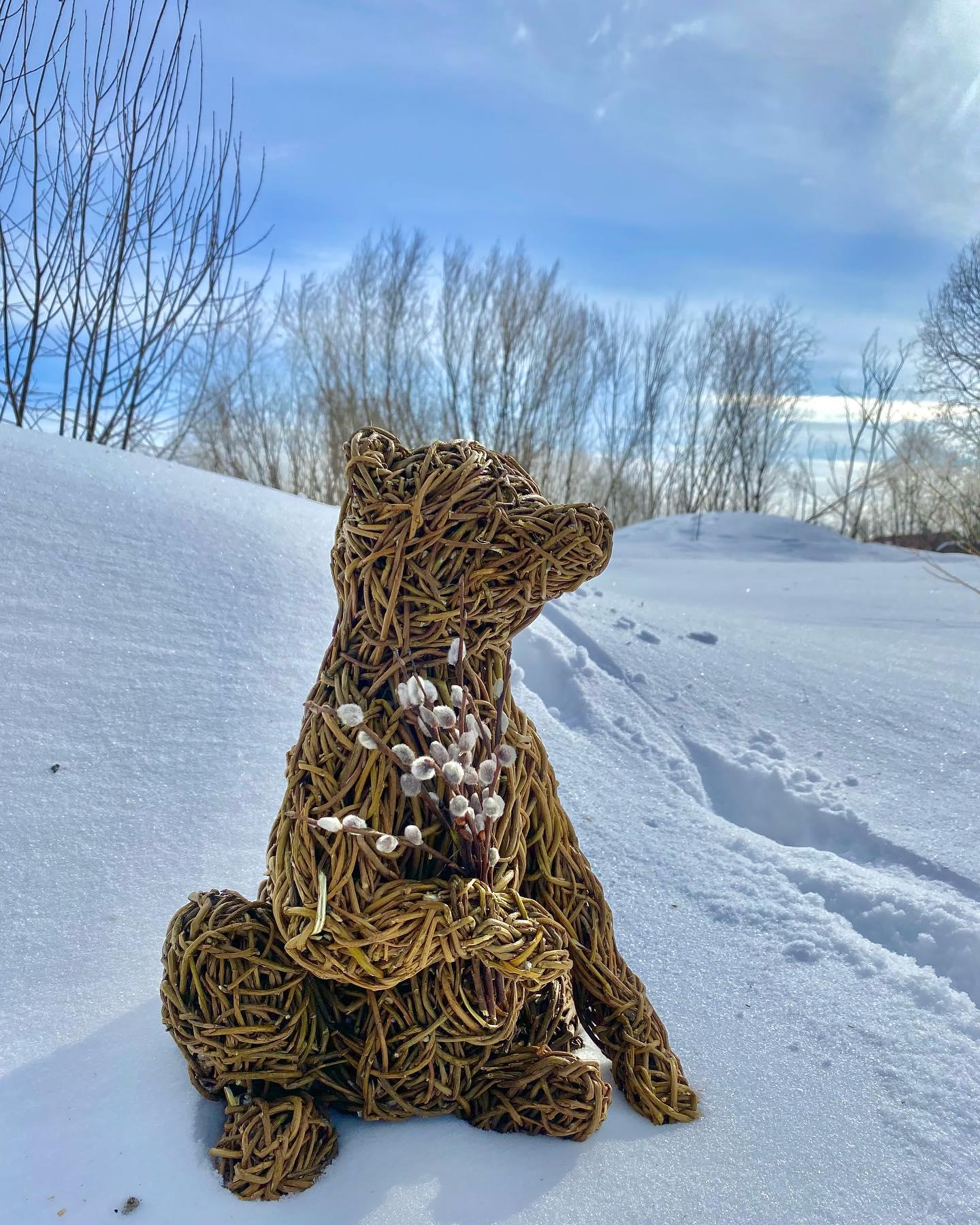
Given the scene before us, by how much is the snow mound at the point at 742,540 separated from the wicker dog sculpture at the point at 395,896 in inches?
260

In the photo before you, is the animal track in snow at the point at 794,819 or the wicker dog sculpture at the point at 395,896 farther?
the animal track in snow at the point at 794,819

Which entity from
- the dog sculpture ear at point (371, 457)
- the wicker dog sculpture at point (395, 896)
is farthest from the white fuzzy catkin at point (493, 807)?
the dog sculpture ear at point (371, 457)

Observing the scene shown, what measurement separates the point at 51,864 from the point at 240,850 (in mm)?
312

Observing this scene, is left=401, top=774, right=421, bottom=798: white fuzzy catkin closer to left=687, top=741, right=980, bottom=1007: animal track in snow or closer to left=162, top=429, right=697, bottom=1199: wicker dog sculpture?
left=162, top=429, right=697, bottom=1199: wicker dog sculpture

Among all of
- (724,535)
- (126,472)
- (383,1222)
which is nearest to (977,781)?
(383,1222)

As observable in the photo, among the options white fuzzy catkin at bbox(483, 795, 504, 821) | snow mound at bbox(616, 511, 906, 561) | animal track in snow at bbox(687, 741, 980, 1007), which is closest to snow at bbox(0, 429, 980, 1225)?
animal track in snow at bbox(687, 741, 980, 1007)

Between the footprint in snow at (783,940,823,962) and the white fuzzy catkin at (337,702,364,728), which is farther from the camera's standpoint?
the footprint in snow at (783,940,823,962)

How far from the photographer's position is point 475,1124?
109cm

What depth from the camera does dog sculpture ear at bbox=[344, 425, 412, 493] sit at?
39.4 inches

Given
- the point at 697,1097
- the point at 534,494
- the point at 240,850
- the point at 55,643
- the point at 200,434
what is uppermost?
the point at 200,434

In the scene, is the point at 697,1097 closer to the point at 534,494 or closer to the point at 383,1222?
the point at 383,1222

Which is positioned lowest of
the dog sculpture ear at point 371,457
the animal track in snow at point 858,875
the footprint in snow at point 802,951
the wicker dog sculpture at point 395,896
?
the footprint in snow at point 802,951

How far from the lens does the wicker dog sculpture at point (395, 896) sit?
3.13ft

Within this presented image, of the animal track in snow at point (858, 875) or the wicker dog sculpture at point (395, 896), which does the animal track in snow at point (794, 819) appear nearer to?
the animal track in snow at point (858, 875)
